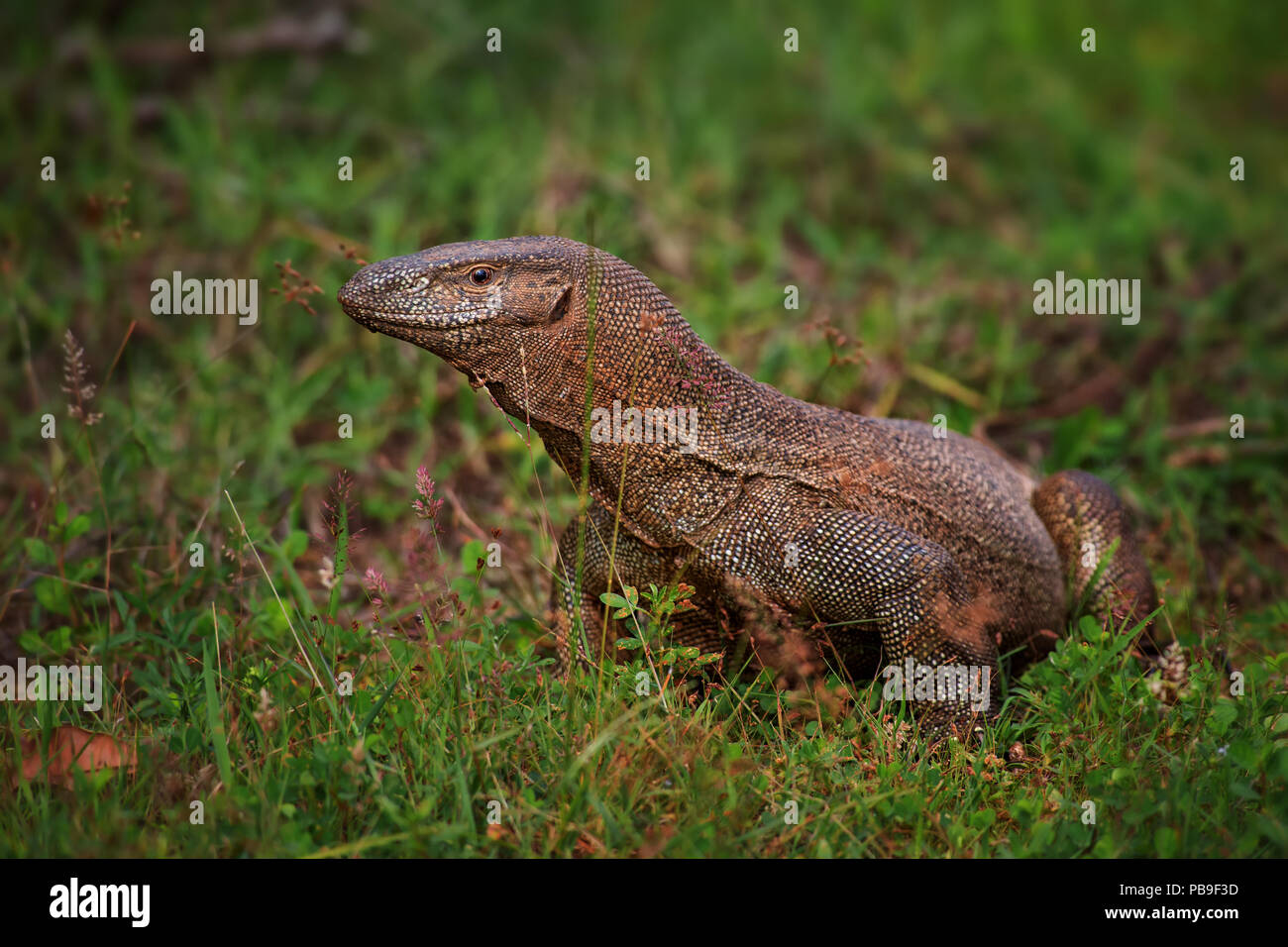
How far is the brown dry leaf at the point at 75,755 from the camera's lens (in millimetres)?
4168

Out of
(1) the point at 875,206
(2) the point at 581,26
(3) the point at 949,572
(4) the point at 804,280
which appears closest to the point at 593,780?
(3) the point at 949,572

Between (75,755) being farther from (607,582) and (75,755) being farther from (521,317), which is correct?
(521,317)

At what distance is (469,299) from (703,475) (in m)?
1.01

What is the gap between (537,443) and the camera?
6.91m

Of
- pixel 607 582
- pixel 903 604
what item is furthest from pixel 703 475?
pixel 903 604

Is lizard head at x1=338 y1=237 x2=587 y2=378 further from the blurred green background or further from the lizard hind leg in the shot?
the lizard hind leg

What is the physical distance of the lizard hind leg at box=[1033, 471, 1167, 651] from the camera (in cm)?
548
